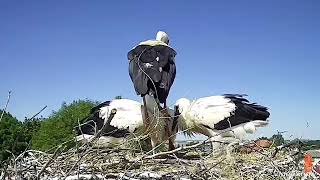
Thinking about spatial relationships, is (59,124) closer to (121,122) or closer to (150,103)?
(121,122)

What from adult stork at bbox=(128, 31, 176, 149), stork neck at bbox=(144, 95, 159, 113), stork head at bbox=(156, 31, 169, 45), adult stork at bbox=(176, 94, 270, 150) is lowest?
adult stork at bbox=(176, 94, 270, 150)

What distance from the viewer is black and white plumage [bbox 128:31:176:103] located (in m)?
3.96

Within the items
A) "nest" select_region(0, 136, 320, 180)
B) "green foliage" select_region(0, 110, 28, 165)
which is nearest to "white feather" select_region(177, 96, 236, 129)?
"nest" select_region(0, 136, 320, 180)

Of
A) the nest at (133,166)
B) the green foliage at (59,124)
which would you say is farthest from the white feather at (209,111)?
the green foliage at (59,124)

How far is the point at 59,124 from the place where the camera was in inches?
197

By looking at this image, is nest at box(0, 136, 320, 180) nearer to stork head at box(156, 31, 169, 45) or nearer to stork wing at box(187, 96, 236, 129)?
stork wing at box(187, 96, 236, 129)

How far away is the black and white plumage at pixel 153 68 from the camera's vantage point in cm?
396

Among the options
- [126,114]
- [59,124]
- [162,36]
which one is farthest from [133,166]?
[59,124]

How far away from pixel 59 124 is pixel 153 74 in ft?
4.69

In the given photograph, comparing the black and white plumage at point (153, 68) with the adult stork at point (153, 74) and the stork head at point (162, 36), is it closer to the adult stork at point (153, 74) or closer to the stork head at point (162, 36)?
the adult stork at point (153, 74)

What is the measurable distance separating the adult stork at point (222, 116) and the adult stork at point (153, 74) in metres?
0.20

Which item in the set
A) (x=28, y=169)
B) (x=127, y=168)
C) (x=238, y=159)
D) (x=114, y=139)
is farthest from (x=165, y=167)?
(x=114, y=139)

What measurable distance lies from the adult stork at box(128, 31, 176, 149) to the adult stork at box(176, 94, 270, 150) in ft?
0.66

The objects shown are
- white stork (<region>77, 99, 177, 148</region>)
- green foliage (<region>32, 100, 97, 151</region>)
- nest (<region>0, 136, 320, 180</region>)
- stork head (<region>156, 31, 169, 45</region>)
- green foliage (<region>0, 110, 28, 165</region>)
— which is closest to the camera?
green foliage (<region>0, 110, 28, 165</region>)
